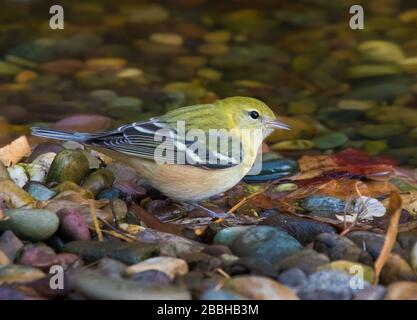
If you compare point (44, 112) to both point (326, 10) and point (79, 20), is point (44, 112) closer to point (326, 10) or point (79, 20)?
point (79, 20)

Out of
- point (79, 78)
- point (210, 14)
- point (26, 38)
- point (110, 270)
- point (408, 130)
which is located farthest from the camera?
point (210, 14)

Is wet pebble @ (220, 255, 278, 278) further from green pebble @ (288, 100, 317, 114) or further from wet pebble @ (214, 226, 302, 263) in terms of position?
green pebble @ (288, 100, 317, 114)

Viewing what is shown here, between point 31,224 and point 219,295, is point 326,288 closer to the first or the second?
point 219,295

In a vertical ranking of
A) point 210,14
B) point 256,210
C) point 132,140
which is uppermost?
point 210,14

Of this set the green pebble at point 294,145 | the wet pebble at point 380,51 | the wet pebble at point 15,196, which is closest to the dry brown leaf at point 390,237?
the wet pebble at point 15,196

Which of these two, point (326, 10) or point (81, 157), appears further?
point (326, 10)

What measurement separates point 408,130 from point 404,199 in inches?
85.3

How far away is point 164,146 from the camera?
20.6 ft

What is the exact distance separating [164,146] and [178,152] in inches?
4.3

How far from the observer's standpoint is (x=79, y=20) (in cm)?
1088

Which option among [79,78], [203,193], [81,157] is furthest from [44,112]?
[203,193]

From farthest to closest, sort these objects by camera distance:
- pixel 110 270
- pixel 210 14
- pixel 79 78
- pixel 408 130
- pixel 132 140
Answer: pixel 210 14 → pixel 79 78 → pixel 408 130 → pixel 132 140 → pixel 110 270

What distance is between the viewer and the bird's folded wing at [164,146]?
6.25m

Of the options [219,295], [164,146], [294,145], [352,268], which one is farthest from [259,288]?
[294,145]
